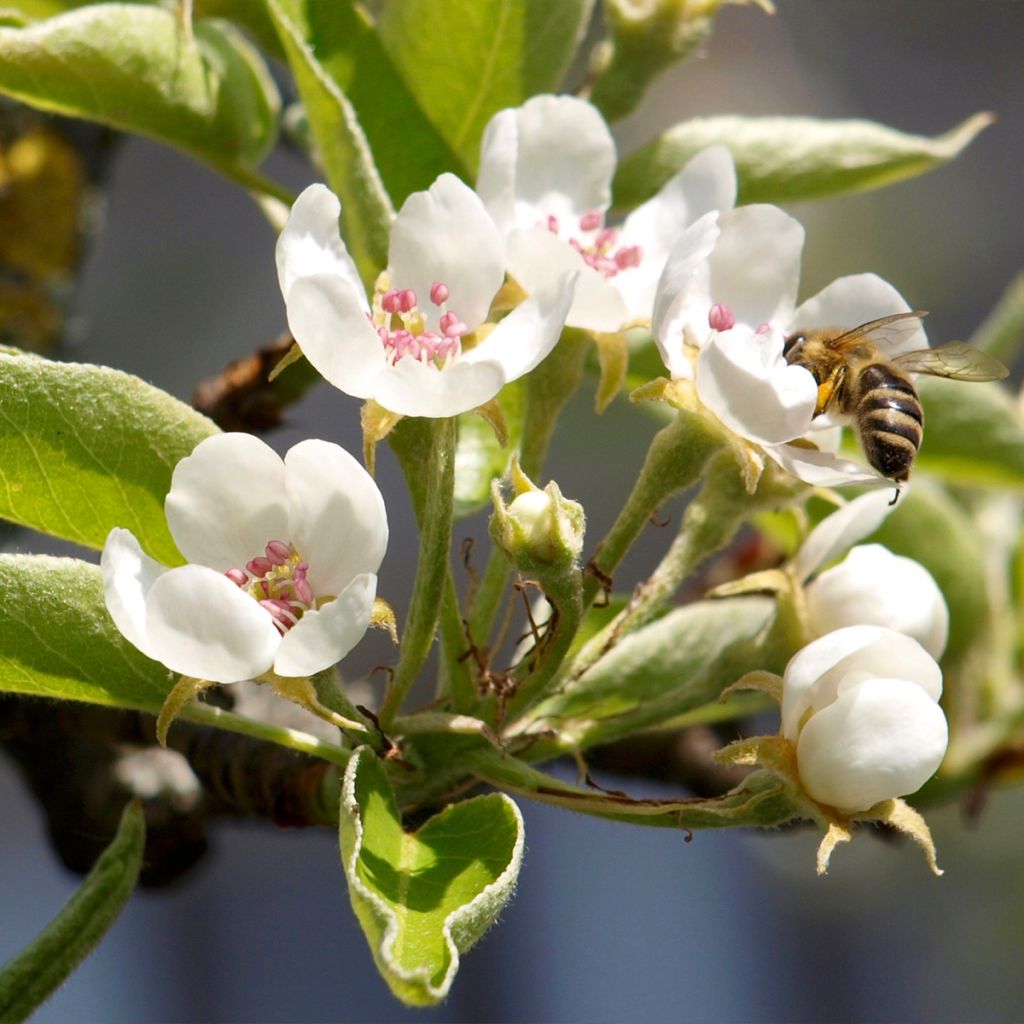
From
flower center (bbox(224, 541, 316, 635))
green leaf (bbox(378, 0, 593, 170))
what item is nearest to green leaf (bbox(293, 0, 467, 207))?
green leaf (bbox(378, 0, 593, 170))

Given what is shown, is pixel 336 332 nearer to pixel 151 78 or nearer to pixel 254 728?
pixel 254 728

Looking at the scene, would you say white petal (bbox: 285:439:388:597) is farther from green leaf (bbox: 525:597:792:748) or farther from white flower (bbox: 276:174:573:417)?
green leaf (bbox: 525:597:792:748)

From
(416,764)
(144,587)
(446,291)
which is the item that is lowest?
(416,764)

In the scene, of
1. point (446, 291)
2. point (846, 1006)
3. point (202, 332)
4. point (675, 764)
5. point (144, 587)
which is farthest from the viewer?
point (846, 1006)

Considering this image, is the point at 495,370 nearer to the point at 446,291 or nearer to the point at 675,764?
the point at 446,291

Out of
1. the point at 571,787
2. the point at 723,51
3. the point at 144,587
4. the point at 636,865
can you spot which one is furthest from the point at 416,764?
the point at 723,51

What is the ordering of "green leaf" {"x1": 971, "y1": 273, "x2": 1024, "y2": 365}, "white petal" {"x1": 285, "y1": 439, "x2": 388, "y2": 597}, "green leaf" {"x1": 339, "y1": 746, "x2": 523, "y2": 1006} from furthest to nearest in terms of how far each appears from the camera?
"green leaf" {"x1": 971, "y1": 273, "x2": 1024, "y2": 365}
"white petal" {"x1": 285, "y1": 439, "x2": 388, "y2": 597}
"green leaf" {"x1": 339, "y1": 746, "x2": 523, "y2": 1006}

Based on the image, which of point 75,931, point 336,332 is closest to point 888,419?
point 336,332

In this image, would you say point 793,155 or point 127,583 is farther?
point 793,155
